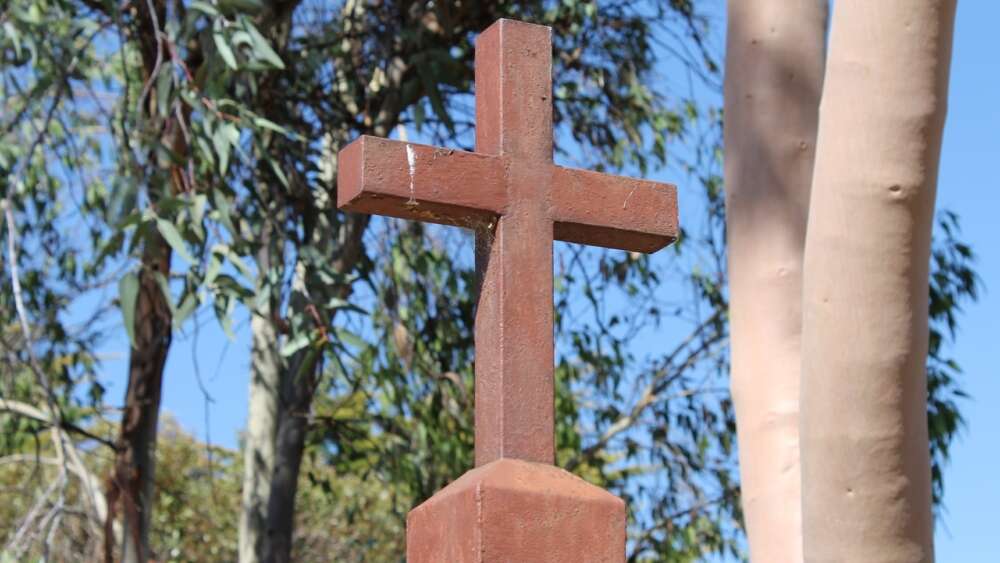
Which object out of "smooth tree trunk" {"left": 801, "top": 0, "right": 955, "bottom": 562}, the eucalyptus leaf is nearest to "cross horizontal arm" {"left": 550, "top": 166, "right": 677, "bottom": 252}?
"smooth tree trunk" {"left": 801, "top": 0, "right": 955, "bottom": 562}

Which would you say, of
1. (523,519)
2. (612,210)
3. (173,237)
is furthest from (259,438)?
(523,519)

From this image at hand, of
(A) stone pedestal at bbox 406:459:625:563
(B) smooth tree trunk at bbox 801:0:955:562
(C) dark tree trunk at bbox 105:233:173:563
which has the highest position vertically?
(C) dark tree trunk at bbox 105:233:173:563

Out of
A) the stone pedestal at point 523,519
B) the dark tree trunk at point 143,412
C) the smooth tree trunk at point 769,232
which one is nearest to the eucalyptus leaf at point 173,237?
the dark tree trunk at point 143,412

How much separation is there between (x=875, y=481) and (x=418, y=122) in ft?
13.0

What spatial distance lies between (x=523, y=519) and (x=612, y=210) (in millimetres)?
704

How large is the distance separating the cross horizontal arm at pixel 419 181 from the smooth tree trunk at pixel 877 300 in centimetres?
65

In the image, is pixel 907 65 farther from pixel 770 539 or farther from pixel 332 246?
pixel 332 246

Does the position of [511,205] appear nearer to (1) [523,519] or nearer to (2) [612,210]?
(2) [612,210]

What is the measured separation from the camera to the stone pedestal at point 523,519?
235 cm

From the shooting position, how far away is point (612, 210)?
284cm

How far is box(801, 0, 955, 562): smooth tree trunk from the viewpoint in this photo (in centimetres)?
274

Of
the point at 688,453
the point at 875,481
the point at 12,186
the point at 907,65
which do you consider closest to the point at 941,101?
the point at 907,65

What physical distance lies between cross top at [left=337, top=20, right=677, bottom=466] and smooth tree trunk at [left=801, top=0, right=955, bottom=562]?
1.21ft

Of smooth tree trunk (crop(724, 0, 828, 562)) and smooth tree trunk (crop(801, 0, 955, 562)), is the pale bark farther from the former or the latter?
smooth tree trunk (crop(801, 0, 955, 562))
